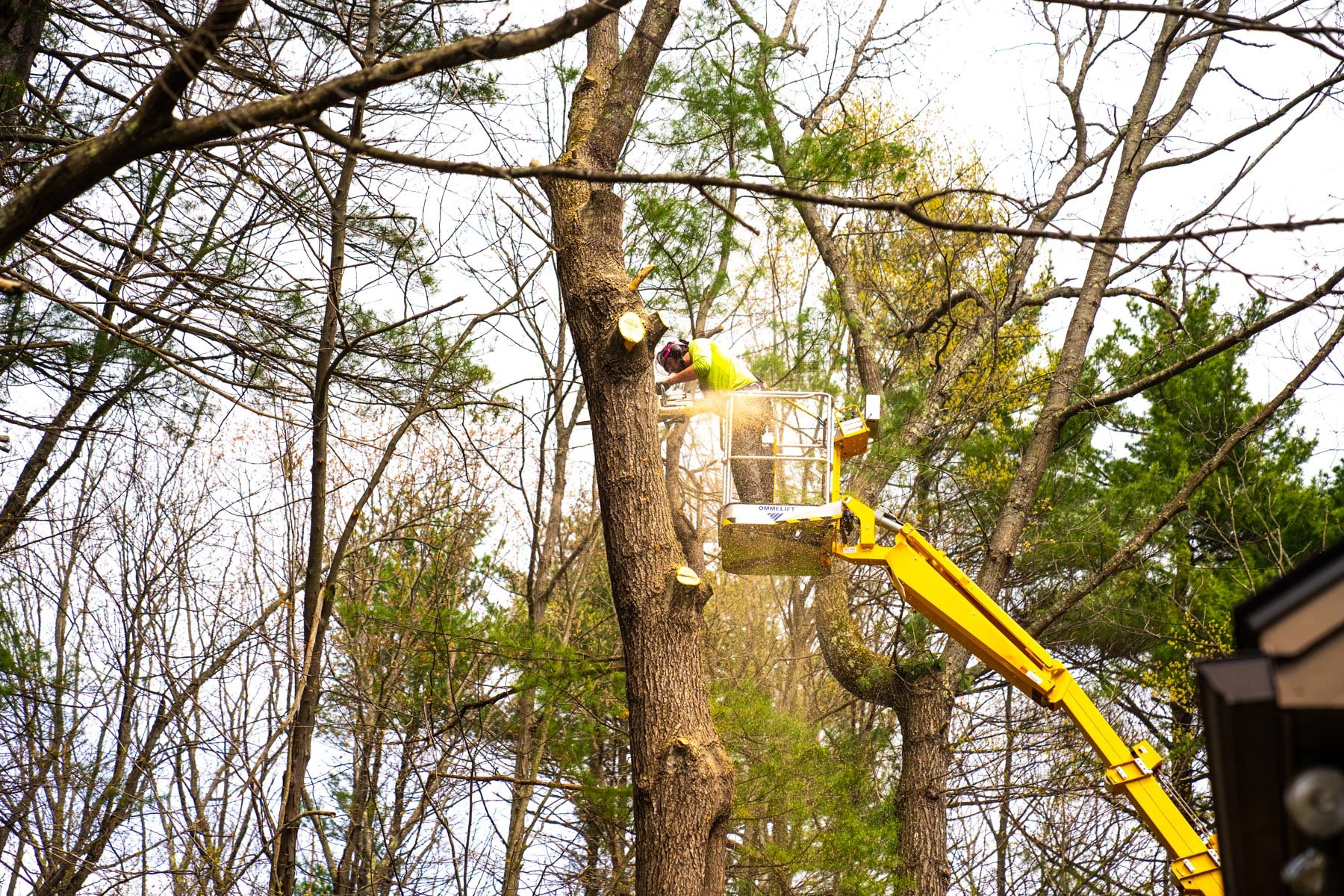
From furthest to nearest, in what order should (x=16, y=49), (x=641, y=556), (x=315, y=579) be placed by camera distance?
1. (x=315, y=579)
2. (x=16, y=49)
3. (x=641, y=556)

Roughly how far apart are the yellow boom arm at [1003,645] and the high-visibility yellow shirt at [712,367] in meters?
1.19

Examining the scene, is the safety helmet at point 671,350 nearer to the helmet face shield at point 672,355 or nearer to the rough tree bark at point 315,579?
the helmet face shield at point 672,355

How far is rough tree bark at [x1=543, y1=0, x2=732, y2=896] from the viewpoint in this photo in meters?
5.74

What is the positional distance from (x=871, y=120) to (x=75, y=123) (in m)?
11.1

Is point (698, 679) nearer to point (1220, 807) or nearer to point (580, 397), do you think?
point (1220, 807)

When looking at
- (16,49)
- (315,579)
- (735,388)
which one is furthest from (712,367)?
(16,49)

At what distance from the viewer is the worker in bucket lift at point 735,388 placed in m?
7.44

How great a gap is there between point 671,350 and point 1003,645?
3167mm

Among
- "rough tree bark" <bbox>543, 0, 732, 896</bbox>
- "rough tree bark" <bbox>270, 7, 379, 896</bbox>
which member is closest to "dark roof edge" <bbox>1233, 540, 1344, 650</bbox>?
"rough tree bark" <bbox>543, 0, 732, 896</bbox>

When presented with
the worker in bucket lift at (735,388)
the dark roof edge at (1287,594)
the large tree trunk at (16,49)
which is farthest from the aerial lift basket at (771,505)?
the dark roof edge at (1287,594)

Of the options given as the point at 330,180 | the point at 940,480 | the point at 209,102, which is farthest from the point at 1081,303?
the point at 209,102

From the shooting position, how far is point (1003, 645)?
8453 millimetres

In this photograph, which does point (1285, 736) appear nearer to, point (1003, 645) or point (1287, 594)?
point (1287, 594)

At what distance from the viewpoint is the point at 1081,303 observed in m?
11.4
